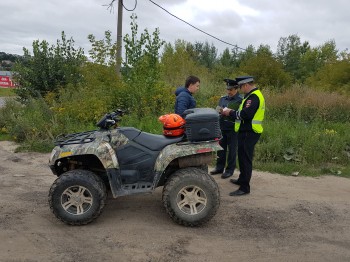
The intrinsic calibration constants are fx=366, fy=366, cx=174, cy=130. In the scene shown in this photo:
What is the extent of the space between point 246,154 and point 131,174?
6.32ft

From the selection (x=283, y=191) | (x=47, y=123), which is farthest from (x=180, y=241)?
(x=47, y=123)

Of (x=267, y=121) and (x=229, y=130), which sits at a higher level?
(x=229, y=130)

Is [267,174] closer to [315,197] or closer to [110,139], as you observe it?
[315,197]

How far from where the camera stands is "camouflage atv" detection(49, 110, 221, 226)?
454 cm

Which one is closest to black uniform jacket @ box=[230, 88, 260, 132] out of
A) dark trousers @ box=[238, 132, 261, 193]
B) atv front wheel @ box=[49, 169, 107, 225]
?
dark trousers @ box=[238, 132, 261, 193]

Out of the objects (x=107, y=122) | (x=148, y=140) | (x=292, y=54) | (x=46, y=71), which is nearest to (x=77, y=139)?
(x=107, y=122)

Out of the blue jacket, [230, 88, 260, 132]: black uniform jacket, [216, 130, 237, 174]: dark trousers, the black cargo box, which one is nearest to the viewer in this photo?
the black cargo box

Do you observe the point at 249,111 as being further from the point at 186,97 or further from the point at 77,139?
the point at 77,139

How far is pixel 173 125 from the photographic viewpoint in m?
4.84

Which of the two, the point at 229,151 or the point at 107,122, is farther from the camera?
the point at 229,151

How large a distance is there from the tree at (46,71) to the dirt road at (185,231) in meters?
8.43

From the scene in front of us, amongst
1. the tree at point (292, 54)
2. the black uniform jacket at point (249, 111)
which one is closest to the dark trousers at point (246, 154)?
the black uniform jacket at point (249, 111)

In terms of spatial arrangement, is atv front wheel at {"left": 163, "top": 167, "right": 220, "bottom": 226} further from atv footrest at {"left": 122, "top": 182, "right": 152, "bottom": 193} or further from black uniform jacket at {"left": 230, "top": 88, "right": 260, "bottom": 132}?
black uniform jacket at {"left": 230, "top": 88, "right": 260, "bottom": 132}

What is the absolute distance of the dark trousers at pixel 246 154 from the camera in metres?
5.66
